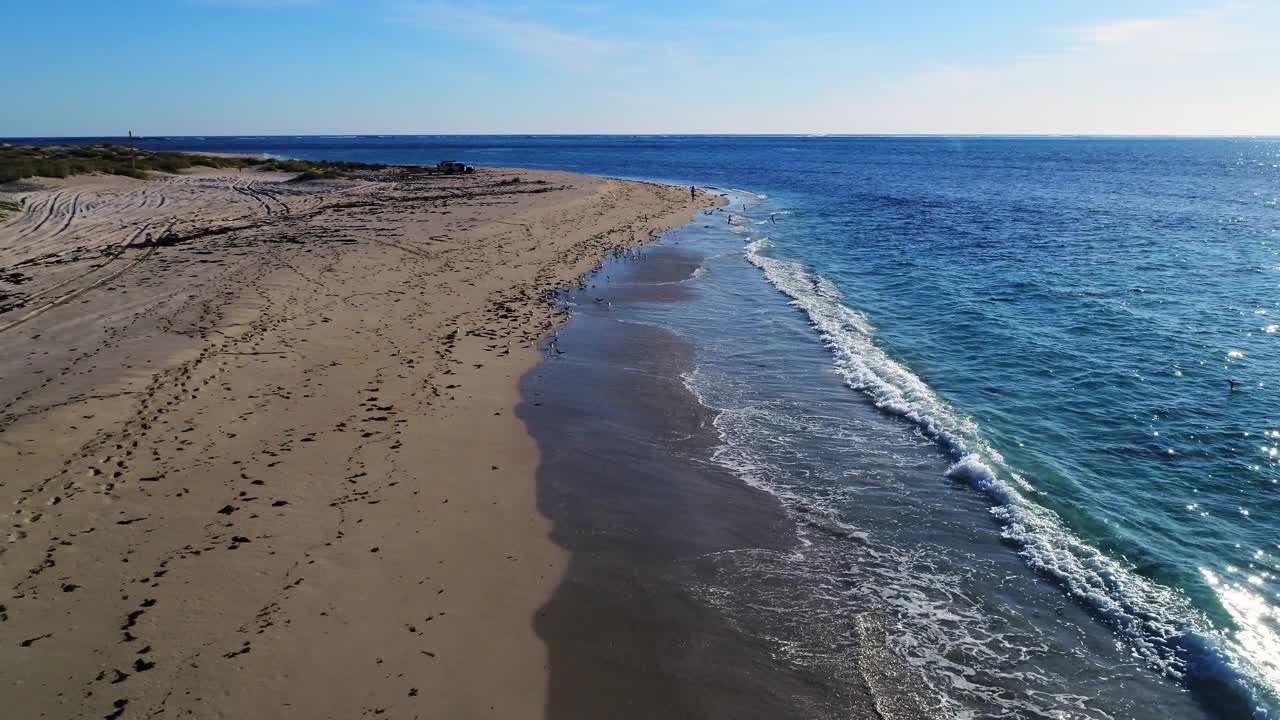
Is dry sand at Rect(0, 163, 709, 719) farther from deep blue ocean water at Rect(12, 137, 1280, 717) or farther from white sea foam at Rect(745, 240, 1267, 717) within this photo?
white sea foam at Rect(745, 240, 1267, 717)

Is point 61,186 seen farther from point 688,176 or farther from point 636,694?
point 688,176

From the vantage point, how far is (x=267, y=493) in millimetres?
10062

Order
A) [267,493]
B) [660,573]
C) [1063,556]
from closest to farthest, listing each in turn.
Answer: [660,573] < [1063,556] < [267,493]

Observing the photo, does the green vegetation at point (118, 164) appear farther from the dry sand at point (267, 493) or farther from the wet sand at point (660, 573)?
the wet sand at point (660, 573)

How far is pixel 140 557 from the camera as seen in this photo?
8.48 metres

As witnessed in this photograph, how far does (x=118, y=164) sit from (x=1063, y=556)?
6824 cm

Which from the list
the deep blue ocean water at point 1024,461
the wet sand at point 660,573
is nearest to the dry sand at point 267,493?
the wet sand at point 660,573

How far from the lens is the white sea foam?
312 inches

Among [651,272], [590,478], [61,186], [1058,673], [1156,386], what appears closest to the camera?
[1058,673]

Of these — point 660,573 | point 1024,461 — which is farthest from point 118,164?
point 1024,461

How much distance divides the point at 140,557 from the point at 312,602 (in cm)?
253

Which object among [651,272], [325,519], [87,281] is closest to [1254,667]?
[325,519]

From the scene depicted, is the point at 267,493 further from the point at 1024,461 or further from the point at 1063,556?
the point at 1024,461

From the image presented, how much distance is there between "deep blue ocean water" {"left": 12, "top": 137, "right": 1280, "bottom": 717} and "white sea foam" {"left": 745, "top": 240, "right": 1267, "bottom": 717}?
4 centimetres
